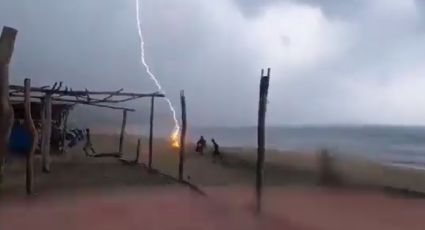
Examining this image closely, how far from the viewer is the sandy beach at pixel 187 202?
10844 millimetres

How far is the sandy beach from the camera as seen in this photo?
10.8 m

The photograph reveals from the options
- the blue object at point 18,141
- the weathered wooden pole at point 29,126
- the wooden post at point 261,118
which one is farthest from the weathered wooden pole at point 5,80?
the blue object at point 18,141

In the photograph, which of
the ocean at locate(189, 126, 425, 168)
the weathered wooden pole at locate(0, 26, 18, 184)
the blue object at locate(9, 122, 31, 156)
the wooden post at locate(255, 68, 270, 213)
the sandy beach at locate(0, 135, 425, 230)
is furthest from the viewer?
the ocean at locate(189, 126, 425, 168)

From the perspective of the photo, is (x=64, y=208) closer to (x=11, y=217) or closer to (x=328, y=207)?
(x=11, y=217)

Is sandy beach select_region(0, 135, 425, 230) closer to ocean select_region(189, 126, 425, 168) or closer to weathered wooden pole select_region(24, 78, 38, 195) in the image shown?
weathered wooden pole select_region(24, 78, 38, 195)

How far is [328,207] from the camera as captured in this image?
13.8 metres

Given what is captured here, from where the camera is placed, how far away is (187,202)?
43.4 feet

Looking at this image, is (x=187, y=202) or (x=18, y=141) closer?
(x=187, y=202)

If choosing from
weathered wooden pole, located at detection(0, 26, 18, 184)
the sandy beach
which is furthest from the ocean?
weathered wooden pole, located at detection(0, 26, 18, 184)

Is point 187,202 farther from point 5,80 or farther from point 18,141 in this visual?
point 18,141

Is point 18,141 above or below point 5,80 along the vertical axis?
below

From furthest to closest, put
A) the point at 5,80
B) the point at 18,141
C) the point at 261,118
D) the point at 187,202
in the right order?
the point at 18,141
the point at 187,202
the point at 261,118
the point at 5,80

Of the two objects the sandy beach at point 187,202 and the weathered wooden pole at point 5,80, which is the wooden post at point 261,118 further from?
the weathered wooden pole at point 5,80

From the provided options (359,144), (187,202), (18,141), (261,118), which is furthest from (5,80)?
(359,144)
